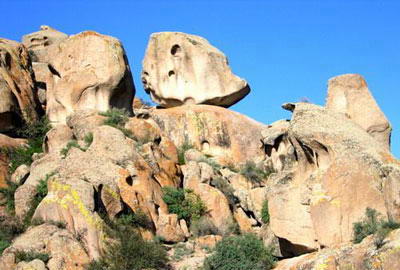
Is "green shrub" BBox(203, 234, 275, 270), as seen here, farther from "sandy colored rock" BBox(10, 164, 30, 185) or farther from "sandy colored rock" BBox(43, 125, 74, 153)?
"sandy colored rock" BBox(43, 125, 74, 153)

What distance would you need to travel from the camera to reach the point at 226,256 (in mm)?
26141

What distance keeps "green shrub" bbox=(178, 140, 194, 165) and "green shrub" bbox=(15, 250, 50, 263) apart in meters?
10.8

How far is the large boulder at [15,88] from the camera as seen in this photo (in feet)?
113

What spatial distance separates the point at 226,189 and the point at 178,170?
185cm

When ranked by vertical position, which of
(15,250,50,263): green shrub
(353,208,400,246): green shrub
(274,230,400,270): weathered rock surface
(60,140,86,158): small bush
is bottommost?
(274,230,400,270): weathered rock surface

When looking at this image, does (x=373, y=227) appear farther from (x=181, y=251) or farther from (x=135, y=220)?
(x=135, y=220)

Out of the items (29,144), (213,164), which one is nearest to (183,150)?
(213,164)

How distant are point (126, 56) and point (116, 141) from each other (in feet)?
22.7

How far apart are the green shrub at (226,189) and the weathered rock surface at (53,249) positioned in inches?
310

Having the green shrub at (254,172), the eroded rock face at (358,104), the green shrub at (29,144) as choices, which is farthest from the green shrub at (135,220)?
the green shrub at (254,172)

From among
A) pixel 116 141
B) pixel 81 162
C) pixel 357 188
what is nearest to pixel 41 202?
pixel 81 162

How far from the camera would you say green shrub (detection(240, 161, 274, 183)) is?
115 ft

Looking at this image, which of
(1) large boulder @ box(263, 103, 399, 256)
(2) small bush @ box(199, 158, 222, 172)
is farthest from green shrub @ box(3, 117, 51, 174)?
(1) large boulder @ box(263, 103, 399, 256)

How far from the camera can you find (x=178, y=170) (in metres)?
32.8
